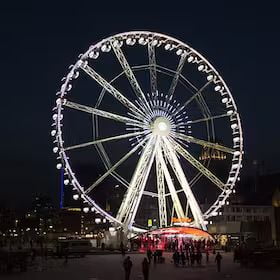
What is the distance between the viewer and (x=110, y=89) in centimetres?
4444

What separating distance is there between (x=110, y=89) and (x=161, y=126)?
571 centimetres

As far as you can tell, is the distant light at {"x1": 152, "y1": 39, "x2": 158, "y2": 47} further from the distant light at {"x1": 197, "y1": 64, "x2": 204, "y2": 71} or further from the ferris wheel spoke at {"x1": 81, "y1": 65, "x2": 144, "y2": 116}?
the ferris wheel spoke at {"x1": 81, "y1": 65, "x2": 144, "y2": 116}

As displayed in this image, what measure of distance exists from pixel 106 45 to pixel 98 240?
3032 centimetres

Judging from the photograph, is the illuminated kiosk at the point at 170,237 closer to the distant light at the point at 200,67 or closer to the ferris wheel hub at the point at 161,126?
the ferris wheel hub at the point at 161,126

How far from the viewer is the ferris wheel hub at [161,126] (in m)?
46.4

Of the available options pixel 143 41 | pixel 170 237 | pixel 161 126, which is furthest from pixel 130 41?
pixel 170 237

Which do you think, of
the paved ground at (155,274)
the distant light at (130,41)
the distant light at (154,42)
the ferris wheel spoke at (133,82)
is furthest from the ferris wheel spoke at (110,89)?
the paved ground at (155,274)

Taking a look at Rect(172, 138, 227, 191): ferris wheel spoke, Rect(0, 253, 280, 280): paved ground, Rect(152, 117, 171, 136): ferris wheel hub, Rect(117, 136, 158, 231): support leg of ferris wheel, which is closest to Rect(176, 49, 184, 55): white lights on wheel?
Rect(152, 117, 171, 136): ferris wheel hub

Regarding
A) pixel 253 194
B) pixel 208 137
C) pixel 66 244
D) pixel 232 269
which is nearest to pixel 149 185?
pixel 253 194

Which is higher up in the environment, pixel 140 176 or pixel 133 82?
pixel 133 82

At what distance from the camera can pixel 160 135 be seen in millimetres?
Result: 47062

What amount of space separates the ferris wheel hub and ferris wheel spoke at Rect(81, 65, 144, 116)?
2.26m

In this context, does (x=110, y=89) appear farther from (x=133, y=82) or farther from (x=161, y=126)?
(x=161, y=126)

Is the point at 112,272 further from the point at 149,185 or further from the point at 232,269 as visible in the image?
the point at 149,185
